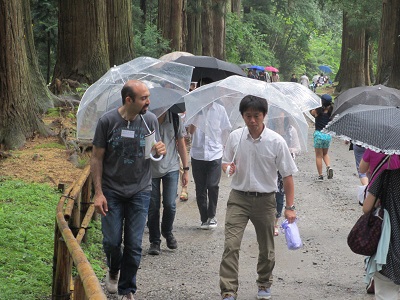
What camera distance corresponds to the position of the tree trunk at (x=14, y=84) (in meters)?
12.0

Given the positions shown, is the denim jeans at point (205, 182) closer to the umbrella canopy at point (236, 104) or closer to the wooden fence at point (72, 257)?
the umbrella canopy at point (236, 104)

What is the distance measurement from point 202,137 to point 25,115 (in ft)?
13.4

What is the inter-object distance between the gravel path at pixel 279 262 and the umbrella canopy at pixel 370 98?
1.69m

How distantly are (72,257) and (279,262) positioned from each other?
4452 millimetres

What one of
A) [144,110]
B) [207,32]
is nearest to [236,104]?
[144,110]

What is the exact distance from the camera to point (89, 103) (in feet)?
26.8

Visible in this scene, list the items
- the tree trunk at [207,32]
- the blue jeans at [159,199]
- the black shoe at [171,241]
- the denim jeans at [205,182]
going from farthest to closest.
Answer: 1. the tree trunk at [207,32]
2. the denim jeans at [205,182]
3. the black shoe at [171,241]
4. the blue jeans at [159,199]

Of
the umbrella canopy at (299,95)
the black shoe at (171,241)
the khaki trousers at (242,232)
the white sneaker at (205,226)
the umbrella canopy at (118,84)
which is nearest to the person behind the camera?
the khaki trousers at (242,232)

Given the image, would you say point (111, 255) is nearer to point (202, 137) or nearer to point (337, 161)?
point (202, 137)

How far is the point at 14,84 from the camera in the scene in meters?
12.3

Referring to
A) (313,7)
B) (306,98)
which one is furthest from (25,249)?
(313,7)

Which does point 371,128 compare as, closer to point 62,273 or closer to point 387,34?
point 62,273

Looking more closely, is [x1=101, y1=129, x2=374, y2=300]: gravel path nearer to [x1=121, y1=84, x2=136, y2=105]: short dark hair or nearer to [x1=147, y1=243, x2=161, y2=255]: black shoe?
[x1=147, y1=243, x2=161, y2=255]: black shoe

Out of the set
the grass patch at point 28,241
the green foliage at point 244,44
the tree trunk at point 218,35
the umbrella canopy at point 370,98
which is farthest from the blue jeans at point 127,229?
the green foliage at point 244,44
